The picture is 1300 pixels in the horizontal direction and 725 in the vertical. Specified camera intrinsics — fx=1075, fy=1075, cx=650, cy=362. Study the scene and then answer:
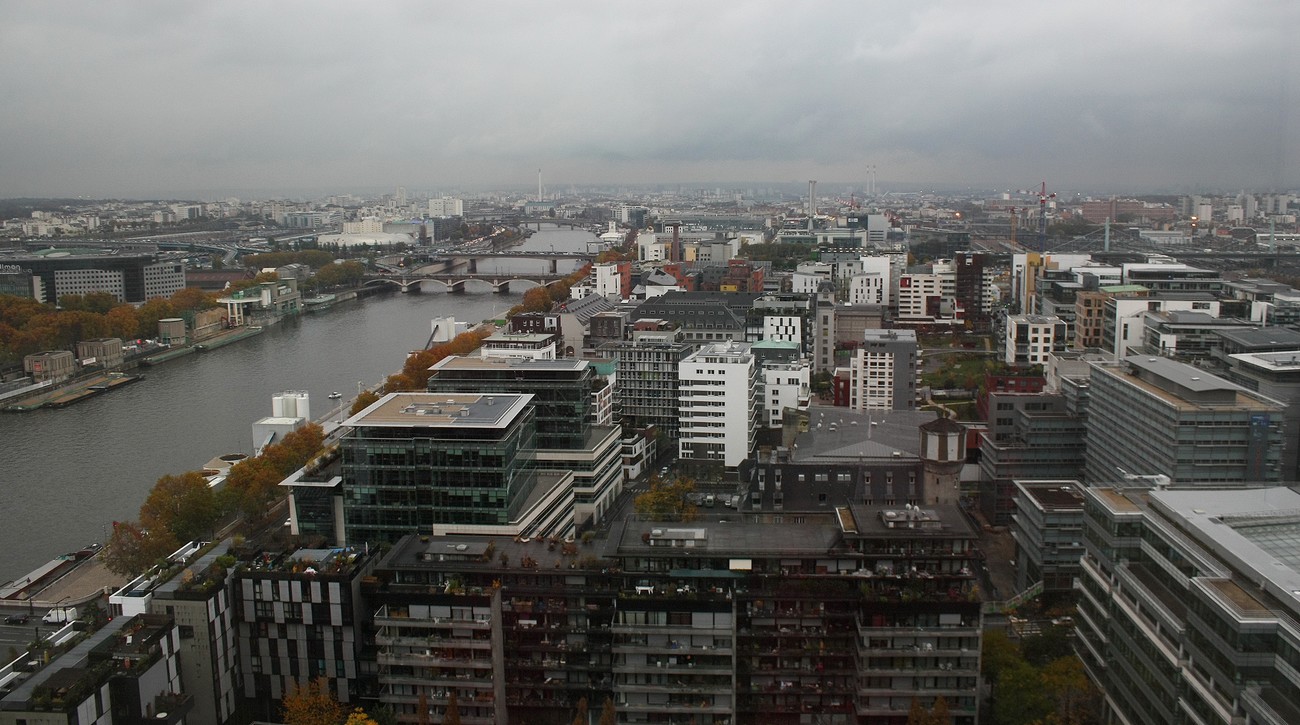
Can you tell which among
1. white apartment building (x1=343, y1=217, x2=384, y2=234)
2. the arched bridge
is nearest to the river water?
the arched bridge

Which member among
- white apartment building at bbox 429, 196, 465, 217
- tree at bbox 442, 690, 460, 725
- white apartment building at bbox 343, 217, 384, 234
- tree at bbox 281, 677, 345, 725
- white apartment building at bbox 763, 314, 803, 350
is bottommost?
tree at bbox 281, 677, 345, 725

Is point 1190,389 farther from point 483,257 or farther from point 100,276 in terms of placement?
point 483,257

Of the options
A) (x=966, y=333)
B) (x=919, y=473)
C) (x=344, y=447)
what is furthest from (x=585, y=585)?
(x=966, y=333)

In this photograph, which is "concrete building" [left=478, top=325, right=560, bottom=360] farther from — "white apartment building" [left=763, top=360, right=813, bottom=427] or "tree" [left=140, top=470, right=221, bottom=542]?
"tree" [left=140, top=470, right=221, bottom=542]

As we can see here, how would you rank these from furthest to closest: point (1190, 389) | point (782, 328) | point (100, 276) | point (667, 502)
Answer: point (100, 276), point (782, 328), point (667, 502), point (1190, 389)

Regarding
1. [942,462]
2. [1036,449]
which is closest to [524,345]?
[942,462]

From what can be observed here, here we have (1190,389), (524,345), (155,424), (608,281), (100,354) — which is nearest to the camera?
(1190,389)

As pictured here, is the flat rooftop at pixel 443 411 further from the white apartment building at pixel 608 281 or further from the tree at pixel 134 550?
the white apartment building at pixel 608 281

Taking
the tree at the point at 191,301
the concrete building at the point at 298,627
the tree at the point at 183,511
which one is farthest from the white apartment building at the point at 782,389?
the tree at the point at 191,301
